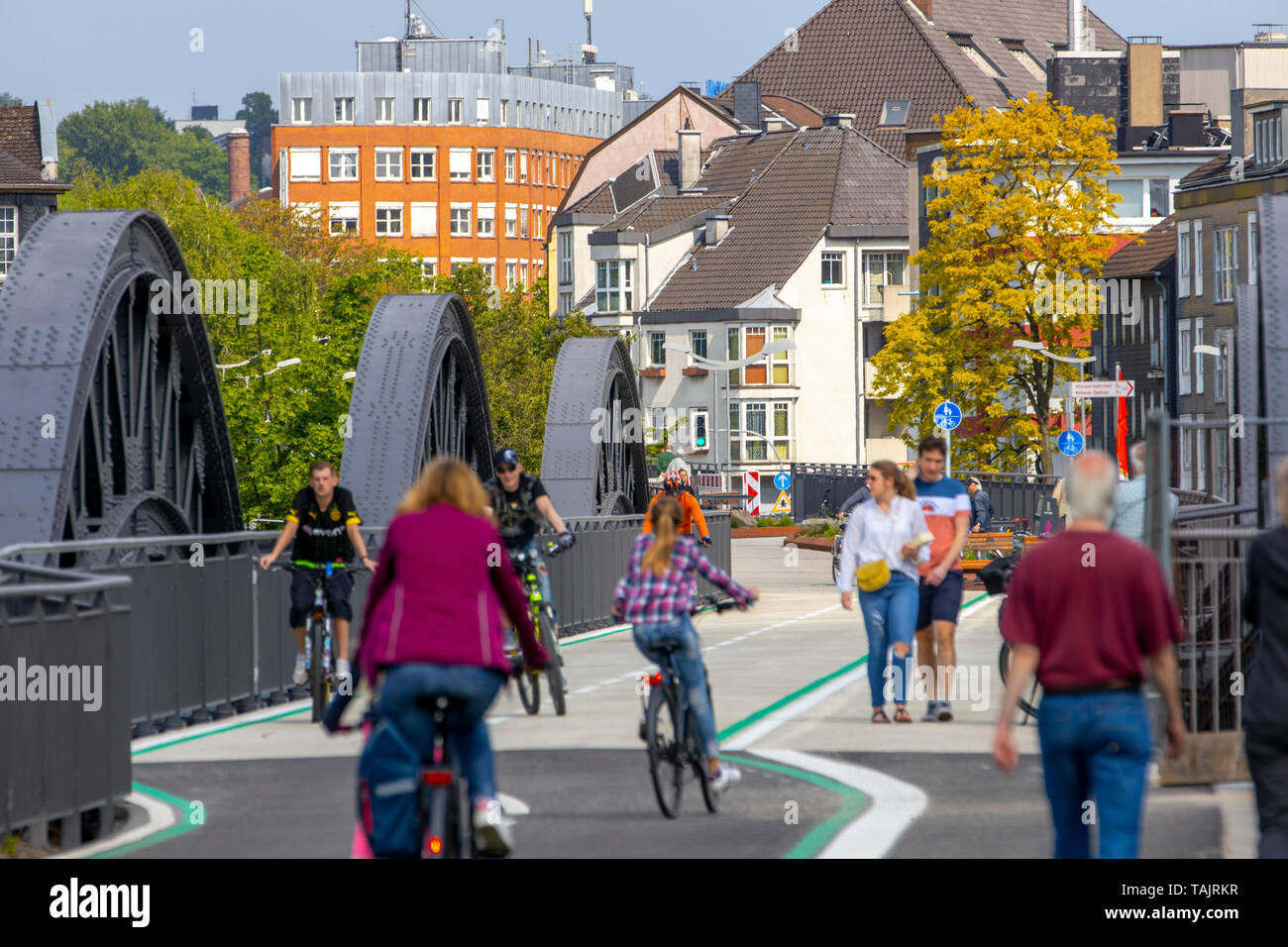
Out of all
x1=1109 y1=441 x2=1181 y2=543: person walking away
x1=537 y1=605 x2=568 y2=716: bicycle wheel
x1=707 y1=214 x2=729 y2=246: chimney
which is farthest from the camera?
x1=707 y1=214 x2=729 y2=246: chimney

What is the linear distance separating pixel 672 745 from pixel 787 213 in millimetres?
85205

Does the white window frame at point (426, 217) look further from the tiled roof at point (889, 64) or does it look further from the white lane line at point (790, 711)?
the white lane line at point (790, 711)

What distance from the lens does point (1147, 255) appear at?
76.9 metres

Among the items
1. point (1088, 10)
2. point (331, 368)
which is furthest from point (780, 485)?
point (1088, 10)

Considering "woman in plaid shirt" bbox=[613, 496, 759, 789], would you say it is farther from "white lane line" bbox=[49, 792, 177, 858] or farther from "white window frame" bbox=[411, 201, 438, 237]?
"white window frame" bbox=[411, 201, 438, 237]

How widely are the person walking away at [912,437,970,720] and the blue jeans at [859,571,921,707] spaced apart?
1.58ft

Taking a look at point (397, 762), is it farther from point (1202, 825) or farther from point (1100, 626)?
point (1202, 825)


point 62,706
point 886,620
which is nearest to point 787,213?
point 886,620

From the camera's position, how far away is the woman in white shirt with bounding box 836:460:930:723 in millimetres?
15445

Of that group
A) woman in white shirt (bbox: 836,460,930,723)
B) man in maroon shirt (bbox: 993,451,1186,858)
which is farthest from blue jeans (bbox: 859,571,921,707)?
man in maroon shirt (bbox: 993,451,1186,858)

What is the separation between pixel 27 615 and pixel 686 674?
3136 mm

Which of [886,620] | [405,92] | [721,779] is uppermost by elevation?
[405,92]

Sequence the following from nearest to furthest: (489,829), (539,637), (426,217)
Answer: (489,829) < (539,637) < (426,217)

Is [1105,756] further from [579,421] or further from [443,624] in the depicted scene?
[579,421]
